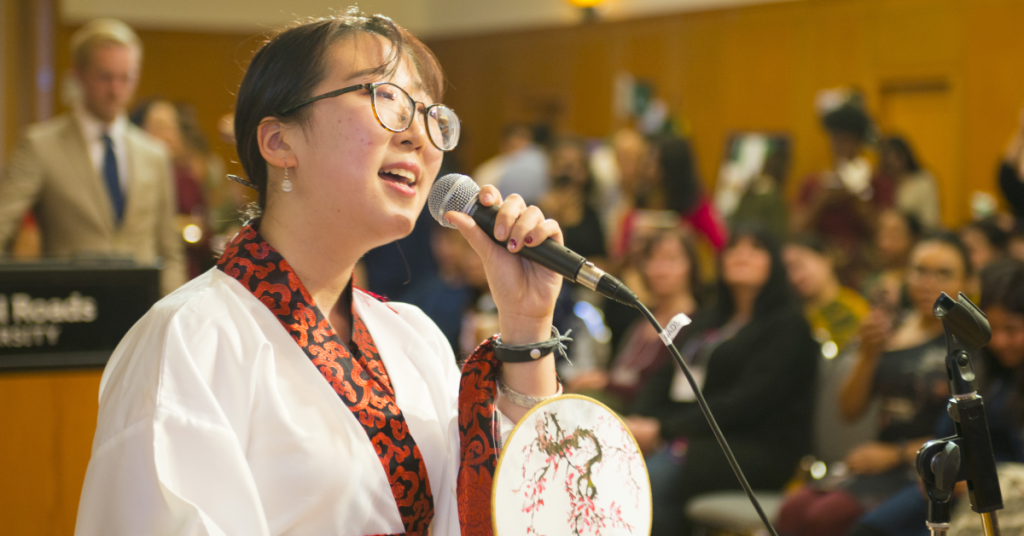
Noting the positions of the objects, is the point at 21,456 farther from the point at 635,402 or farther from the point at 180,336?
the point at 635,402

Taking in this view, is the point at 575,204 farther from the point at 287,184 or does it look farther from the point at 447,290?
the point at 287,184

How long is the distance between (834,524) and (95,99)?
2.90 metres

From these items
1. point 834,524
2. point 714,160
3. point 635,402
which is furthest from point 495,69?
point 834,524

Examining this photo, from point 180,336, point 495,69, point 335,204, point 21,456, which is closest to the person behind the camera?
→ point 180,336

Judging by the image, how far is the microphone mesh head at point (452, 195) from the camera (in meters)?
1.22

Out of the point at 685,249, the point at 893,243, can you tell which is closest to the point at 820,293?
the point at 685,249

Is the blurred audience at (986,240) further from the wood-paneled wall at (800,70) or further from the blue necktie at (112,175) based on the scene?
the blue necktie at (112,175)

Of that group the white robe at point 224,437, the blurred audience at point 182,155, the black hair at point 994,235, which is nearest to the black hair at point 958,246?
the black hair at point 994,235

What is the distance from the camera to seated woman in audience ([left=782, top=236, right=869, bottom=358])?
3.68 m

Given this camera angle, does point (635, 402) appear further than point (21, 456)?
Yes

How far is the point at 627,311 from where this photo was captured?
393 cm

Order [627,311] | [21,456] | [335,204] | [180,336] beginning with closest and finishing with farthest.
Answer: [180,336] < [335,204] < [21,456] < [627,311]

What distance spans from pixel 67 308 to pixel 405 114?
1.27 meters

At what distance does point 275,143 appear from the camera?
1.20 meters
